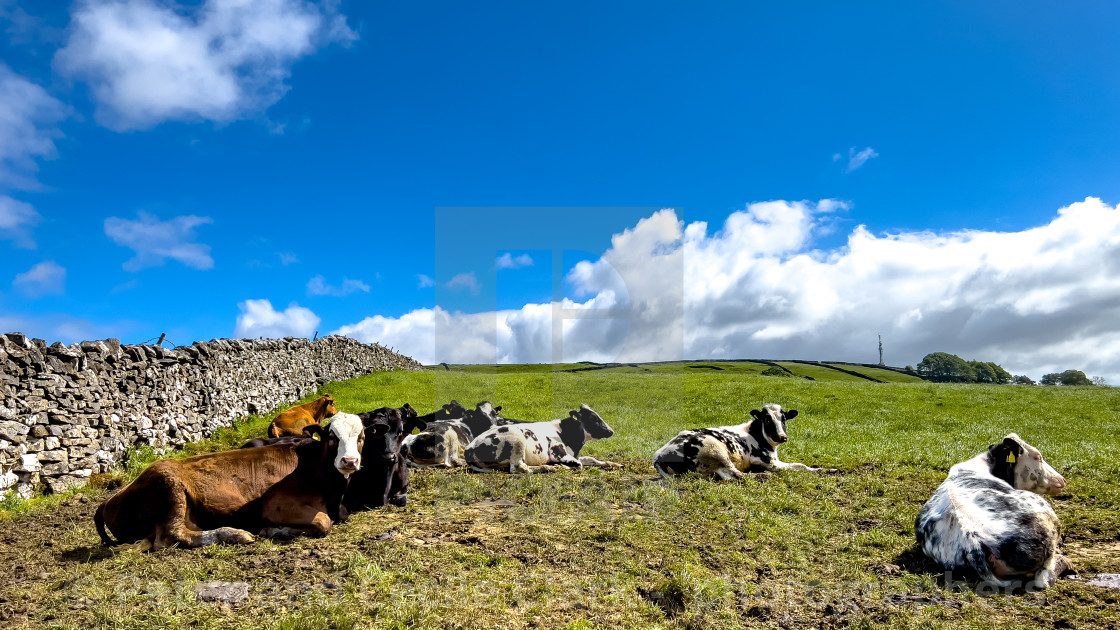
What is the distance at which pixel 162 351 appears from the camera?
55.6 feet

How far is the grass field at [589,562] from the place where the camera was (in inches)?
212

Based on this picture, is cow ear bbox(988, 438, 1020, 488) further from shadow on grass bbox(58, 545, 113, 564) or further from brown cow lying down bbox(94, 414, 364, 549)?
shadow on grass bbox(58, 545, 113, 564)

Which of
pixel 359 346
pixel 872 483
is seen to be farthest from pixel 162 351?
pixel 359 346

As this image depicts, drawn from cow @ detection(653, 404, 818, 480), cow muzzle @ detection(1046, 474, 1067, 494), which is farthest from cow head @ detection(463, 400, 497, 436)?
cow muzzle @ detection(1046, 474, 1067, 494)

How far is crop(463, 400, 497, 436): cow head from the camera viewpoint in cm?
1540

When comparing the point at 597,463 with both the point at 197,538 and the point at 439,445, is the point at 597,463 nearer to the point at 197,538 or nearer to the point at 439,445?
the point at 439,445

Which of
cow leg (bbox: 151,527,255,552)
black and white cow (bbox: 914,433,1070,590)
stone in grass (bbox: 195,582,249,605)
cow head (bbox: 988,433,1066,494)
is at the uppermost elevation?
cow head (bbox: 988,433,1066,494)

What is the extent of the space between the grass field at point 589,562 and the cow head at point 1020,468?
0.51 m

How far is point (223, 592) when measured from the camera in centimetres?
584

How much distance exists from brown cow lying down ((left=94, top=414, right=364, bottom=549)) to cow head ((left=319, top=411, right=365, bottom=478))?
12 mm

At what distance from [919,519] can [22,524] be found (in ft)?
39.8

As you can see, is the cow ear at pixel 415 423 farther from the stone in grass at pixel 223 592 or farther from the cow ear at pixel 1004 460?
the cow ear at pixel 1004 460

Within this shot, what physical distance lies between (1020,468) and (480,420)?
35.8 feet

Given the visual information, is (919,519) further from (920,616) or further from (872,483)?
(872,483)
